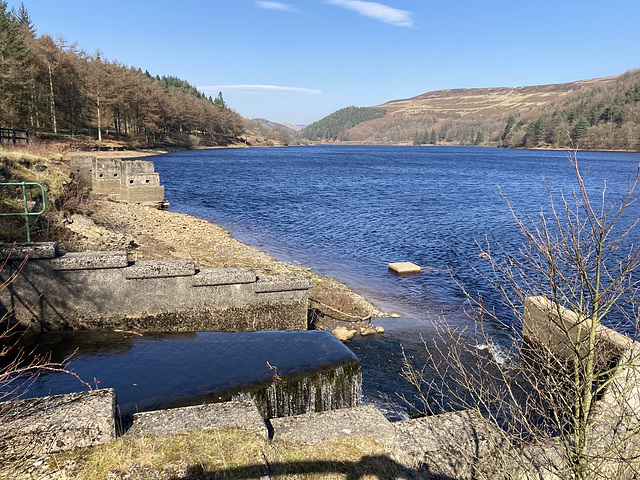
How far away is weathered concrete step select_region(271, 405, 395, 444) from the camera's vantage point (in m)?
4.05

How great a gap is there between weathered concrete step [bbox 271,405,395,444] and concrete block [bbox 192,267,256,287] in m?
4.33

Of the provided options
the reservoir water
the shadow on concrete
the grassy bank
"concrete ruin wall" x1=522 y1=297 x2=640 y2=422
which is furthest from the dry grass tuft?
the grassy bank

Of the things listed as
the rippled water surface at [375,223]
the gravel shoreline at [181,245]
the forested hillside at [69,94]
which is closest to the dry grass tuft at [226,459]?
the rippled water surface at [375,223]

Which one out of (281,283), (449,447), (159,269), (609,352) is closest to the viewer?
(449,447)

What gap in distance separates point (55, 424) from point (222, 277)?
4597mm

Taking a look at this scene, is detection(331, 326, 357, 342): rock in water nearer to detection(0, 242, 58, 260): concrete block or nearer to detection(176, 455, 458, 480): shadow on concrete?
detection(0, 242, 58, 260): concrete block

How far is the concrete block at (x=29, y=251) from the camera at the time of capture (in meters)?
7.02

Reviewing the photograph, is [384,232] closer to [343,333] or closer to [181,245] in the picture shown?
[181,245]

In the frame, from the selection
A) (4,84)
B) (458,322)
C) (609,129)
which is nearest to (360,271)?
(458,322)

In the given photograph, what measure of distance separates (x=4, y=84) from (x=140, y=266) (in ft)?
145

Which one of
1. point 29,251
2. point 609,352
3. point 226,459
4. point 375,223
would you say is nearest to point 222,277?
point 29,251

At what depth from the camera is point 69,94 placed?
6638 cm

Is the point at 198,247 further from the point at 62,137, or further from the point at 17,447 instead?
the point at 62,137

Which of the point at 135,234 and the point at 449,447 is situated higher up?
the point at 449,447
